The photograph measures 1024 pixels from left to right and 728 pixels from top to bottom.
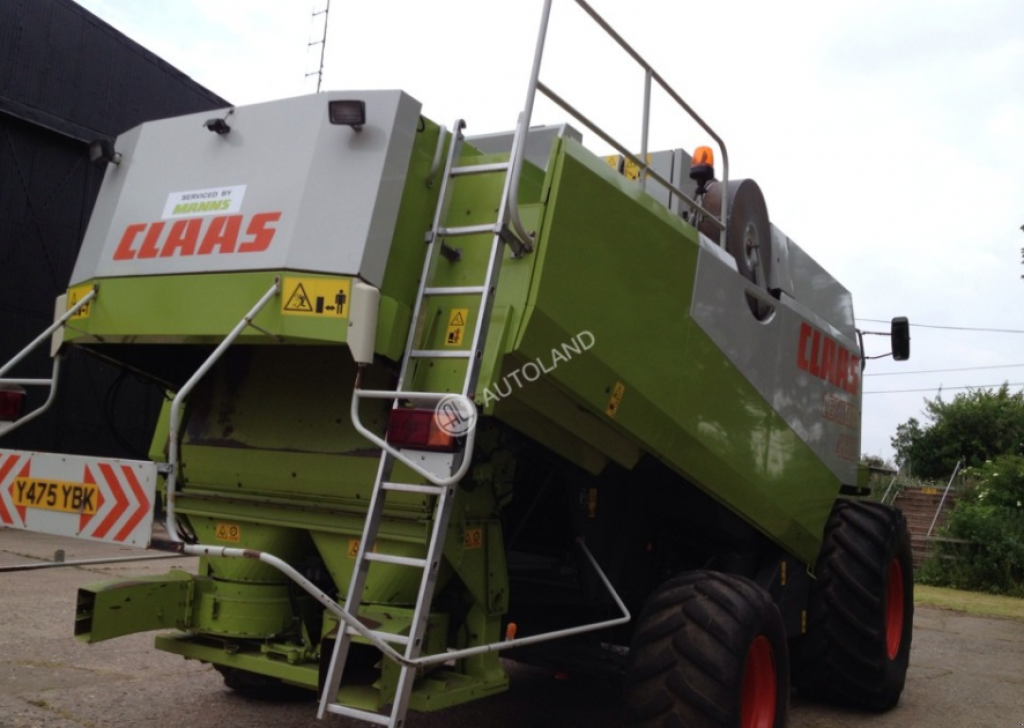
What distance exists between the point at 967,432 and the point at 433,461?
3738 cm

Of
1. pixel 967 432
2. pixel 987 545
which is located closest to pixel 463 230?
pixel 987 545

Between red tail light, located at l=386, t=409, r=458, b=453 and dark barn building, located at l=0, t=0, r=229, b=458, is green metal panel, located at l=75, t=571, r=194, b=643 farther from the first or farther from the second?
dark barn building, located at l=0, t=0, r=229, b=458

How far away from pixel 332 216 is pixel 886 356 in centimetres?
457

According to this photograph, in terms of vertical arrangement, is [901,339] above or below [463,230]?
above

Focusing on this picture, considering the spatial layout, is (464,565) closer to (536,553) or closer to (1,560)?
(536,553)

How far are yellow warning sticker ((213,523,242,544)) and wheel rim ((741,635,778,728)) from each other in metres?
2.20

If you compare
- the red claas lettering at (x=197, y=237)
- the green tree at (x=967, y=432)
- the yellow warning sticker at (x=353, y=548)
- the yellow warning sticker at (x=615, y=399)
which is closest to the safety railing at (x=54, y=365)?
the red claas lettering at (x=197, y=237)

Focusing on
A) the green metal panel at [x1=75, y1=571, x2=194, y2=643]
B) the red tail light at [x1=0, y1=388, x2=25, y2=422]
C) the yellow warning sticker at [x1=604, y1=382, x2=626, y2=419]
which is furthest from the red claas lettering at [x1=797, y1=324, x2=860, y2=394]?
the red tail light at [x1=0, y1=388, x2=25, y2=422]

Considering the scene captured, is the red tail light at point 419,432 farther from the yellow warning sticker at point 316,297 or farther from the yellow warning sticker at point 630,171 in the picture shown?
the yellow warning sticker at point 630,171

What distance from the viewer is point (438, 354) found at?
3359 millimetres

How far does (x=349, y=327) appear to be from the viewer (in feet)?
10.7

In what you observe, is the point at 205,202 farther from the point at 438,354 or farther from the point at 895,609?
the point at 895,609

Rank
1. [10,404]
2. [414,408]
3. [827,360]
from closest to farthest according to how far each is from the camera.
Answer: [414,408]
[10,404]
[827,360]

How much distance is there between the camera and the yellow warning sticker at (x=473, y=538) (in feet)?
11.9
